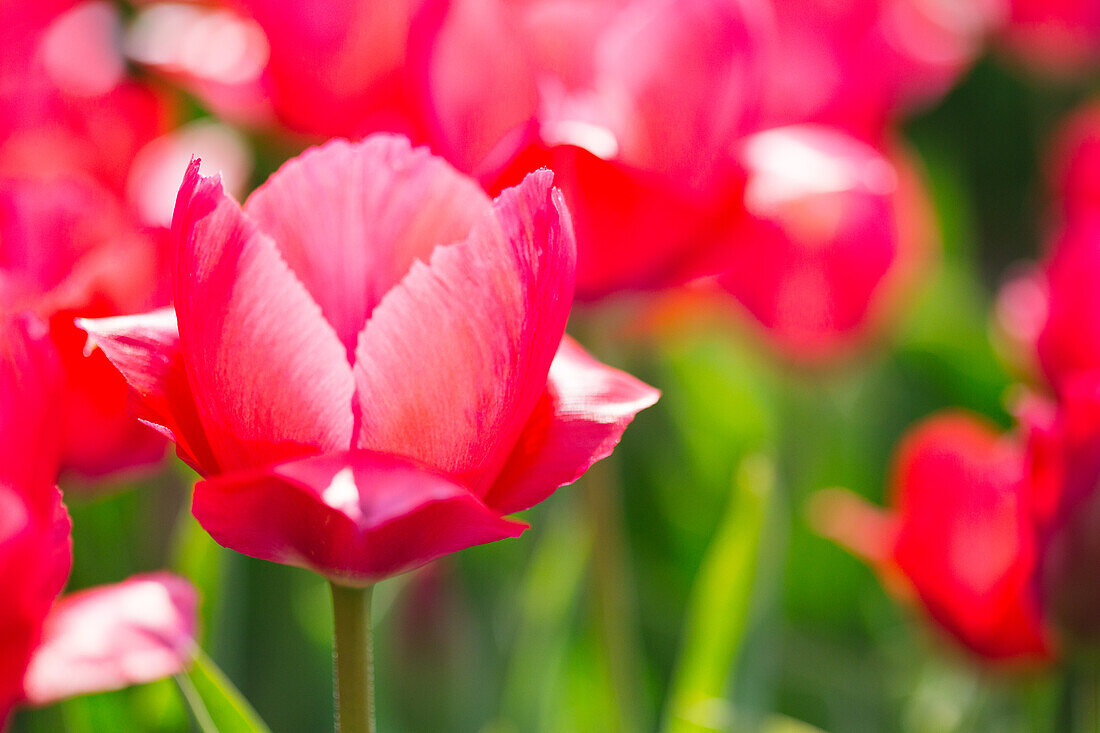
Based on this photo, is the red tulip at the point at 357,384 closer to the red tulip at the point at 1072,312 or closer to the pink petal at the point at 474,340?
the pink petal at the point at 474,340

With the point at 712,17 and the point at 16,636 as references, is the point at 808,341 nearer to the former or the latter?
the point at 712,17

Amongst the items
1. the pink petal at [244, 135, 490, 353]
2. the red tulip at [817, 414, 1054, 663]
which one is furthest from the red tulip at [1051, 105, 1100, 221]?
the pink petal at [244, 135, 490, 353]

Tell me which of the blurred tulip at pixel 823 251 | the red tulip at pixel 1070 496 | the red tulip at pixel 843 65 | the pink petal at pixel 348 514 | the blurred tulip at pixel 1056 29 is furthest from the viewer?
the blurred tulip at pixel 1056 29

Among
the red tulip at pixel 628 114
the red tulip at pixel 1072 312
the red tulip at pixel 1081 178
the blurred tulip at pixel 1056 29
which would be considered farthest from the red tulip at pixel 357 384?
the blurred tulip at pixel 1056 29

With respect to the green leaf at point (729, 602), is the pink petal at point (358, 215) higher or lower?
higher

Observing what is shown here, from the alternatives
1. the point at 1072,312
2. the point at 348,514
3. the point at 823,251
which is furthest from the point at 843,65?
the point at 348,514
